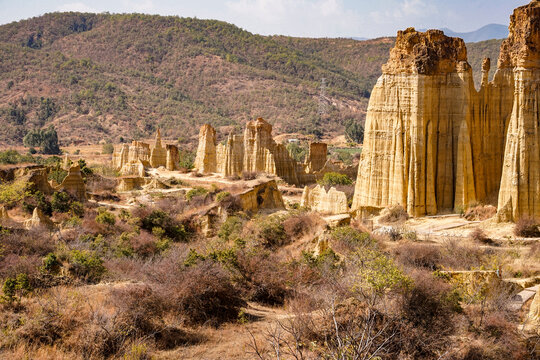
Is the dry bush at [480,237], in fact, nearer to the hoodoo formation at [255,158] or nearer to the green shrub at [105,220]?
the green shrub at [105,220]

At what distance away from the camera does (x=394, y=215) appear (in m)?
24.5

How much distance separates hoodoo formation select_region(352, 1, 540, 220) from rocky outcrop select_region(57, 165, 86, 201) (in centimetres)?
1682

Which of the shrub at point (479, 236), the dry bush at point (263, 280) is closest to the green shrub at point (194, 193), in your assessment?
the shrub at point (479, 236)

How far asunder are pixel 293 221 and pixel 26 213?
42.6ft

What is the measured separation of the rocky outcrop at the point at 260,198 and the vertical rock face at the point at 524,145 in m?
13.3

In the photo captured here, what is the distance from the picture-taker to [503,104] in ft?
83.0

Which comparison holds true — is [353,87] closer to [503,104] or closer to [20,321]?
[503,104]

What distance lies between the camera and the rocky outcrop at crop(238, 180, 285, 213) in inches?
1181

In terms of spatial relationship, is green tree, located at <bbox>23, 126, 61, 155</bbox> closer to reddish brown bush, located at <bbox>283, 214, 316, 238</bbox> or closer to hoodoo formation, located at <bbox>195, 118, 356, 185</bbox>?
hoodoo formation, located at <bbox>195, 118, 356, 185</bbox>

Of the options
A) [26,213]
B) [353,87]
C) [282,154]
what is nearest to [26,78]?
[353,87]

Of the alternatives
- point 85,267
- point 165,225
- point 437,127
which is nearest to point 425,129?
point 437,127

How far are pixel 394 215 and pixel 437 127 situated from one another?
4761 millimetres

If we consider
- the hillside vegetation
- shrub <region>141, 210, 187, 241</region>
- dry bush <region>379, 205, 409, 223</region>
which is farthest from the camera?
the hillside vegetation

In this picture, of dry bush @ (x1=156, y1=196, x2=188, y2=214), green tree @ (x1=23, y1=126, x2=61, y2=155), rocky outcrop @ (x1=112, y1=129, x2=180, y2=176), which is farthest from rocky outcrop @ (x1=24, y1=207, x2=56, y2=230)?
green tree @ (x1=23, y1=126, x2=61, y2=155)
